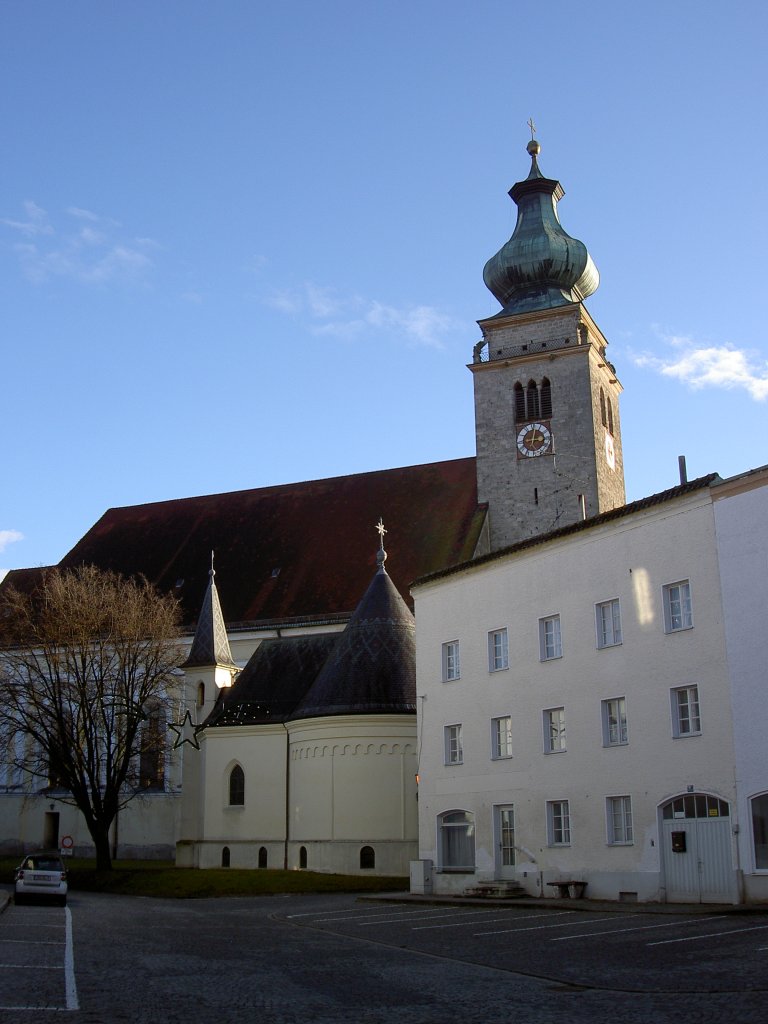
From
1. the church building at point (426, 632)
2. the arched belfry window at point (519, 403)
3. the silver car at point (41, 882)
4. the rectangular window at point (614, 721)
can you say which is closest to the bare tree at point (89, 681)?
the church building at point (426, 632)

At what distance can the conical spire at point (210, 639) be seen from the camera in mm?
44812

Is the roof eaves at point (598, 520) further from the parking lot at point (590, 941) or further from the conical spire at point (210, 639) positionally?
the conical spire at point (210, 639)

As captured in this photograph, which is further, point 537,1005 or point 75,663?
point 75,663

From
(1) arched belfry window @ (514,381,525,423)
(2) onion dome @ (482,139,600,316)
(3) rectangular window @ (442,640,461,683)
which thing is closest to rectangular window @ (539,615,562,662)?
(3) rectangular window @ (442,640,461,683)

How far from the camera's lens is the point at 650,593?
24812 mm

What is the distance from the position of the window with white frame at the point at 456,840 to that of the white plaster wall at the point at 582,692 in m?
0.25

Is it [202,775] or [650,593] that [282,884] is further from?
[650,593]

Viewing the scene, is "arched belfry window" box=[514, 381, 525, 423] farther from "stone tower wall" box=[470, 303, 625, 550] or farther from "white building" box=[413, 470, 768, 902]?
"white building" box=[413, 470, 768, 902]

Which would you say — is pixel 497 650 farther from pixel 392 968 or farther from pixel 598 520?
pixel 392 968

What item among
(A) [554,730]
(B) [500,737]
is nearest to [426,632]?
(B) [500,737]

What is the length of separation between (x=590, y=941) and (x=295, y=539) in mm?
35942

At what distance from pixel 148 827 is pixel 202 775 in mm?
6093

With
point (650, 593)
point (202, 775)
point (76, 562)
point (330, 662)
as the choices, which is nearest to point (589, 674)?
point (650, 593)

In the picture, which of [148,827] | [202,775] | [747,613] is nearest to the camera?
[747,613]
